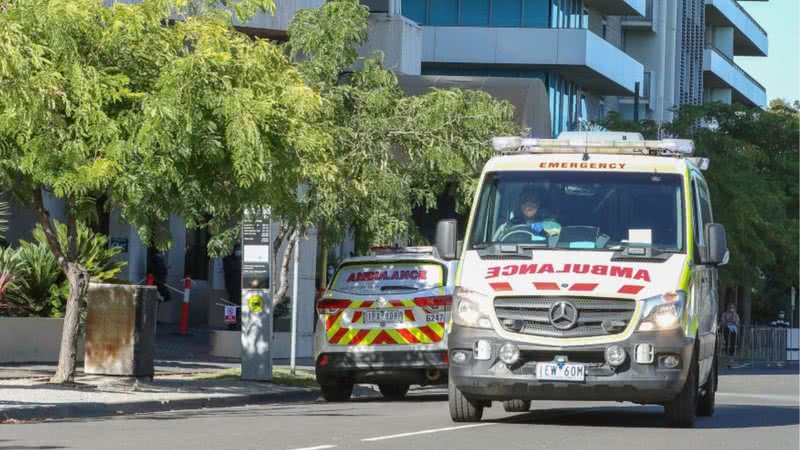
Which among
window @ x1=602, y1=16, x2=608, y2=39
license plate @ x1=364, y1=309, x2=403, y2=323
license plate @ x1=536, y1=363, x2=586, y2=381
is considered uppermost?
window @ x1=602, y1=16, x2=608, y2=39

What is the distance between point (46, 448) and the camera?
45.6ft

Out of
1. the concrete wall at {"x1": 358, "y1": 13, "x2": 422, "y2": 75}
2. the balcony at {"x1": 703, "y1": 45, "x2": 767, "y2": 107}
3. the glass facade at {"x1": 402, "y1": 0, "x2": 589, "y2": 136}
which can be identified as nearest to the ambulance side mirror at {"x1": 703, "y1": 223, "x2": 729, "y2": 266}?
the concrete wall at {"x1": 358, "y1": 13, "x2": 422, "y2": 75}

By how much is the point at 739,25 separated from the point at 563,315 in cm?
7237

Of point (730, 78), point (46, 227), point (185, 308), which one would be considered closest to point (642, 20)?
point (730, 78)

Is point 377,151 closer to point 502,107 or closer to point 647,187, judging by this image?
point 502,107

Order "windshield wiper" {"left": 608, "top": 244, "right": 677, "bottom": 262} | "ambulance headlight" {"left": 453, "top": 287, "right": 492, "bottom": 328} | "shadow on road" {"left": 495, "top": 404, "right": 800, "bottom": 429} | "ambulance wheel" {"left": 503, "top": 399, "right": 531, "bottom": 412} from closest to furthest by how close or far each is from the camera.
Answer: "ambulance headlight" {"left": 453, "top": 287, "right": 492, "bottom": 328}, "windshield wiper" {"left": 608, "top": 244, "right": 677, "bottom": 262}, "shadow on road" {"left": 495, "top": 404, "right": 800, "bottom": 429}, "ambulance wheel" {"left": 503, "top": 399, "right": 531, "bottom": 412}

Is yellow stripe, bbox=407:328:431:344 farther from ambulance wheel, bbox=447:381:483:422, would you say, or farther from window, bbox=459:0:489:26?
window, bbox=459:0:489:26

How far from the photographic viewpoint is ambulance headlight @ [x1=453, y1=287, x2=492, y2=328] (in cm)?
1659

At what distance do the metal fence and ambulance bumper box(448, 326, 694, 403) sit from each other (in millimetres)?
37024

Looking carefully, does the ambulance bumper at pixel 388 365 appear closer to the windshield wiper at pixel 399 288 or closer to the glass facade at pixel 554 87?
the windshield wiper at pixel 399 288

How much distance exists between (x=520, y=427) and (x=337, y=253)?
78.6 feet

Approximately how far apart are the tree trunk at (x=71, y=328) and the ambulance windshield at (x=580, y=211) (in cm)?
624

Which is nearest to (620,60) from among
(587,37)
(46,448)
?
(587,37)

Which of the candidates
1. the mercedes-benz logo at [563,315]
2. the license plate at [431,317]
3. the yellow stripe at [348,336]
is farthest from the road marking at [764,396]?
the mercedes-benz logo at [563,315]
